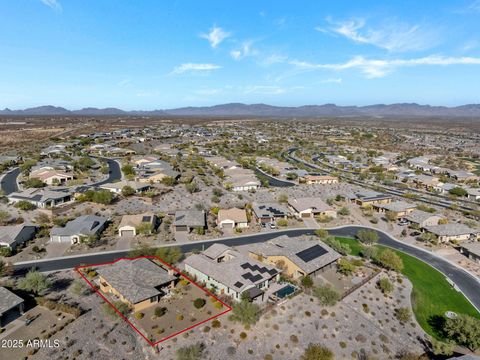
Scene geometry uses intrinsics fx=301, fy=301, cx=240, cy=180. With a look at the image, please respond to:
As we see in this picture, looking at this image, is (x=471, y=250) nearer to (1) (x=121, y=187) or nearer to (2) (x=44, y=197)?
(1) (x=121, y=187)

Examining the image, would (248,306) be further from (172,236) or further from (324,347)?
(172,236)

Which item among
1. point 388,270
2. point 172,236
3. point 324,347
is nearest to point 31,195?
point 172,236

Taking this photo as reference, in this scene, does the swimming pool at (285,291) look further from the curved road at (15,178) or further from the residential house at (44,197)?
the curved road at (15,178)

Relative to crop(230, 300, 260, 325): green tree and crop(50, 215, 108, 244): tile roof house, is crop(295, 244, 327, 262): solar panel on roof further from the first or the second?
crop(50, 215, 108, 244): tile roof house

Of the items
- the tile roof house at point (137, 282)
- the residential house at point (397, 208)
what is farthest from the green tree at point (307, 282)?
the residential house at point (397, 208)

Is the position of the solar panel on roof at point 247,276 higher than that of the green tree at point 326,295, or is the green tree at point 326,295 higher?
the solar panel on roof at point 247,276

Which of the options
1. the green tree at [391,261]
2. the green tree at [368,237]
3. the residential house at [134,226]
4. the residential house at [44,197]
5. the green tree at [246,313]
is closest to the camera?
→ the green tree at [246,313]

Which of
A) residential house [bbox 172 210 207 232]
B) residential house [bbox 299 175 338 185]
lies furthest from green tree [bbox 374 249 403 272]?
residential house [bbox 299 175 338 185]
